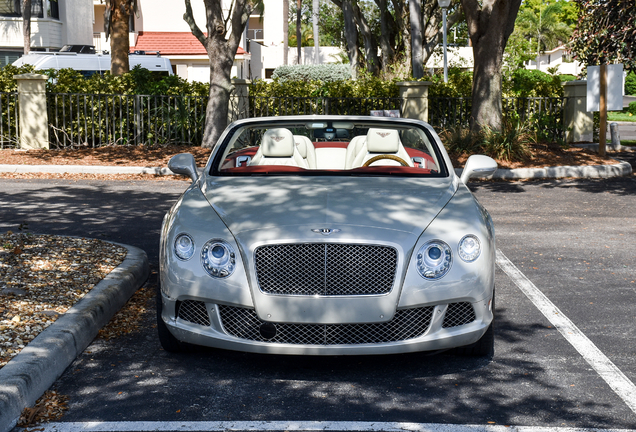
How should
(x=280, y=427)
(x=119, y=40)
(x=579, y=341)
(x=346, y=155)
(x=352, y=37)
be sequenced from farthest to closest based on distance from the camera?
(x=352, y=37) → (x=119, y=40) → (x=346, y=155) → (x=579, y=341) → (x=280, y=427)

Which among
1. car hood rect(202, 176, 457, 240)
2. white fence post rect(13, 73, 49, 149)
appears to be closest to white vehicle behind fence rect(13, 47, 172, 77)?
white fence post rect(13, 73, 49, 149)

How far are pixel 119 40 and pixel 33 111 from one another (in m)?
4.71

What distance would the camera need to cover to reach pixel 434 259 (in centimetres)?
441

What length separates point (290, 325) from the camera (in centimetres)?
434

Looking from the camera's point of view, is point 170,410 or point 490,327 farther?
point 490,327

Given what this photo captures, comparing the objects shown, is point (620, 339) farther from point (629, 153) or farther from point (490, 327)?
point (629, 153)

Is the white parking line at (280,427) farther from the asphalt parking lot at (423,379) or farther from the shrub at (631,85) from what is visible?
the shrub at (631,85)

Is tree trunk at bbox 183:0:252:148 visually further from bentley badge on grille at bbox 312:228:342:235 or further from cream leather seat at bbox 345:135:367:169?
bentley badge on grille at bbox 312:228:342:235

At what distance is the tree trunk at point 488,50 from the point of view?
53.8 feet

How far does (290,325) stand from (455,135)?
42.8 ft

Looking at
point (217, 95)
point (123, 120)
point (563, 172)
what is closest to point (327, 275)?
point (563, 172)

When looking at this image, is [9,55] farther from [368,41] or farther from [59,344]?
[59,344]

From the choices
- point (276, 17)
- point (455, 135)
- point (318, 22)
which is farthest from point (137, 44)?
point (455, 135)

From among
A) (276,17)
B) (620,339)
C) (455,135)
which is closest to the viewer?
(620,339)
